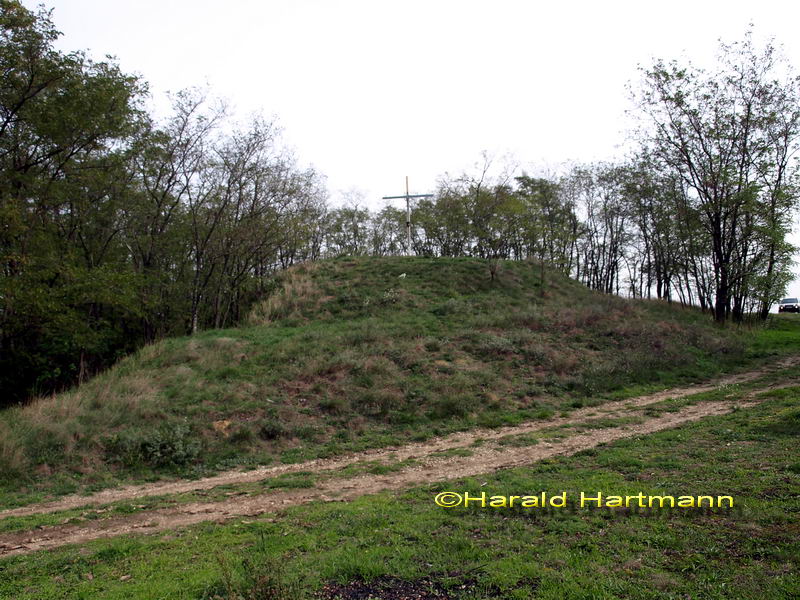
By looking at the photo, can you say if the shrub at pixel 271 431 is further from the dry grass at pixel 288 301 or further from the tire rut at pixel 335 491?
the dry grass at pixel 288 301

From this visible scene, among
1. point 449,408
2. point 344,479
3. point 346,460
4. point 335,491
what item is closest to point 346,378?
point 449,408

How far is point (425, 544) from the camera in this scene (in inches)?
190

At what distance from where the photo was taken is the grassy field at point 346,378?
973 cm

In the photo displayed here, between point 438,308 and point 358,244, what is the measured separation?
980 inches

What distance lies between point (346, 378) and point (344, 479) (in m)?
5.63

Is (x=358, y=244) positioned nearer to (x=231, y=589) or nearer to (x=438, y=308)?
(x=438, y=308)

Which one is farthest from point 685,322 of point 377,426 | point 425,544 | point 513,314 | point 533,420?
point 425,544

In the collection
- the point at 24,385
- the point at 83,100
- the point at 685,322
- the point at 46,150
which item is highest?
the point at 83,100

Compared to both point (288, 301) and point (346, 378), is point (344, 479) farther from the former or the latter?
point (288, 301)

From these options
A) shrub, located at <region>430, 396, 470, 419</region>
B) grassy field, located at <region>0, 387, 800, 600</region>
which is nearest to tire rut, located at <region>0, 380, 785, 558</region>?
grassy field, located at <region>0, 387, 800, 600</region>

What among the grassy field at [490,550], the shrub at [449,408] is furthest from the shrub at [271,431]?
the grassy field at [490,550]

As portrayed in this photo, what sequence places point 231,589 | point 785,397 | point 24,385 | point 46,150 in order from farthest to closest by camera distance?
1. point 24,385
2. point 46,150
3. point 785,397
4. point 231,589

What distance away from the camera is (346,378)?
1378 centimetres

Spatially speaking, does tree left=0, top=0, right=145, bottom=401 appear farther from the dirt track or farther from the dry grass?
the dirt track
